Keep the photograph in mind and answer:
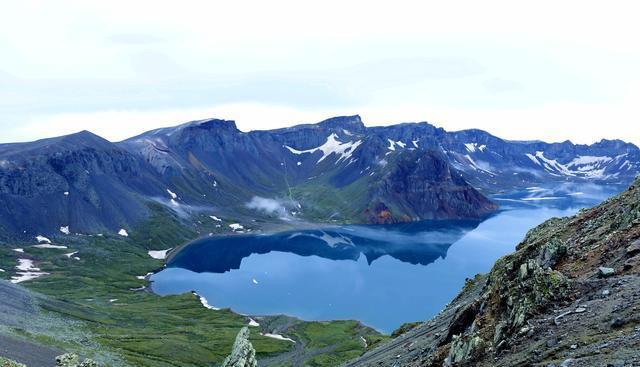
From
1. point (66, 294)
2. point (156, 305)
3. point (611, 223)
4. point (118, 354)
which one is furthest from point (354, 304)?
point (611, 223)

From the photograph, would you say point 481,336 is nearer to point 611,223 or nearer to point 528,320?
point 528,320

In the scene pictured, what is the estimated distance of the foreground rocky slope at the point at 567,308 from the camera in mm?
20172

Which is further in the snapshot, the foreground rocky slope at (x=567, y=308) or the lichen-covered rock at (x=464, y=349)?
the lichen-covered rock at (x=464, y=349)

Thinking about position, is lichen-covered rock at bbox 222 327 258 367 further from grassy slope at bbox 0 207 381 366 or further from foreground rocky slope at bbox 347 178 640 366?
grassy slope at bbox 0 207 381 366

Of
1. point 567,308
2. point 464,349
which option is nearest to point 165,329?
point 464,349

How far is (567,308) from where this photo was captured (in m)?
24.4

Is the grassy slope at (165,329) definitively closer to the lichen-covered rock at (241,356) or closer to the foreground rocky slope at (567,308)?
the lichen-covered rock at (241,356)

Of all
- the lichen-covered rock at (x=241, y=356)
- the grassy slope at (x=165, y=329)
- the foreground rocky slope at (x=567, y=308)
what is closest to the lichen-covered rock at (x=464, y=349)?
the foreground rocky slope at (x=567, y=308)

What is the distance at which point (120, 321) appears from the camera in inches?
5162

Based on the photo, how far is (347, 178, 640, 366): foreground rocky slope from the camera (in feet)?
66.2

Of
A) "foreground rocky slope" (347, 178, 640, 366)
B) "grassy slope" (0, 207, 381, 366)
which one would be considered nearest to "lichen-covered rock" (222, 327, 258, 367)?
"foreground rocky slope" (347, 178, 640, 366)

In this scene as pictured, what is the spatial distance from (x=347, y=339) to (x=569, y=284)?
102 m

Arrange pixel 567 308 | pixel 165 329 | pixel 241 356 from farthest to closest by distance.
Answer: pixel 165 329 → pixel 241 356 → pixel 567 308

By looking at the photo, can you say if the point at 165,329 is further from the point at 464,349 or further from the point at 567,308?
the point at 567,308
